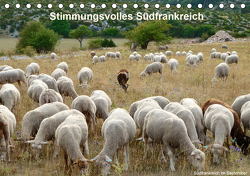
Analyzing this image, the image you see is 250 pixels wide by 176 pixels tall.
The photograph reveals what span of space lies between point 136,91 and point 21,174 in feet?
25.2

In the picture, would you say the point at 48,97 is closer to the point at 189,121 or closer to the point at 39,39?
the point at 189,121

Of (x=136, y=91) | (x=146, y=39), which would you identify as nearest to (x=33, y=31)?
(x=146, y=39)

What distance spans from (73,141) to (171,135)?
7.24 ft

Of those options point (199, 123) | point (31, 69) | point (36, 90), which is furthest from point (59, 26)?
point (199, 123)

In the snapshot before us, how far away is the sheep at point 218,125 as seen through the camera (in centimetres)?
550

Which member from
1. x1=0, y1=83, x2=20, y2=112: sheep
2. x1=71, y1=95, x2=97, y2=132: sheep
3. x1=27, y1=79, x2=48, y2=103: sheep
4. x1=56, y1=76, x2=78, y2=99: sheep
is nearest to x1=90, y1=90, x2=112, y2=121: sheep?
x1=71, y1=95, x2=97, y2=132: sheep

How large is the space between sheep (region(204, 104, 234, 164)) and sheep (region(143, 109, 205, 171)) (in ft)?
1.99

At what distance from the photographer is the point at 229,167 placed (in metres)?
5.48

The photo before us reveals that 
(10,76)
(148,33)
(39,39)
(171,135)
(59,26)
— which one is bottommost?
(171,135)

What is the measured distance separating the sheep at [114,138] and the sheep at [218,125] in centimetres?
194

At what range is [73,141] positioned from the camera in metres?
5.20

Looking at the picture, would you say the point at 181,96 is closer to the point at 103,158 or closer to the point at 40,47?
the point at 103,158

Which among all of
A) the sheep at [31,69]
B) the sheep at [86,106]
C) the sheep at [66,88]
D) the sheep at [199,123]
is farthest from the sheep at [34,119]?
the sheep at [31,69]

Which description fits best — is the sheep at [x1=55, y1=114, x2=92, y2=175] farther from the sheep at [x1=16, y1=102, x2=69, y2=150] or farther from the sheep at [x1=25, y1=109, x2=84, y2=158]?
the sheep at [x1=16, y1=102, x2=69, y2=150]
